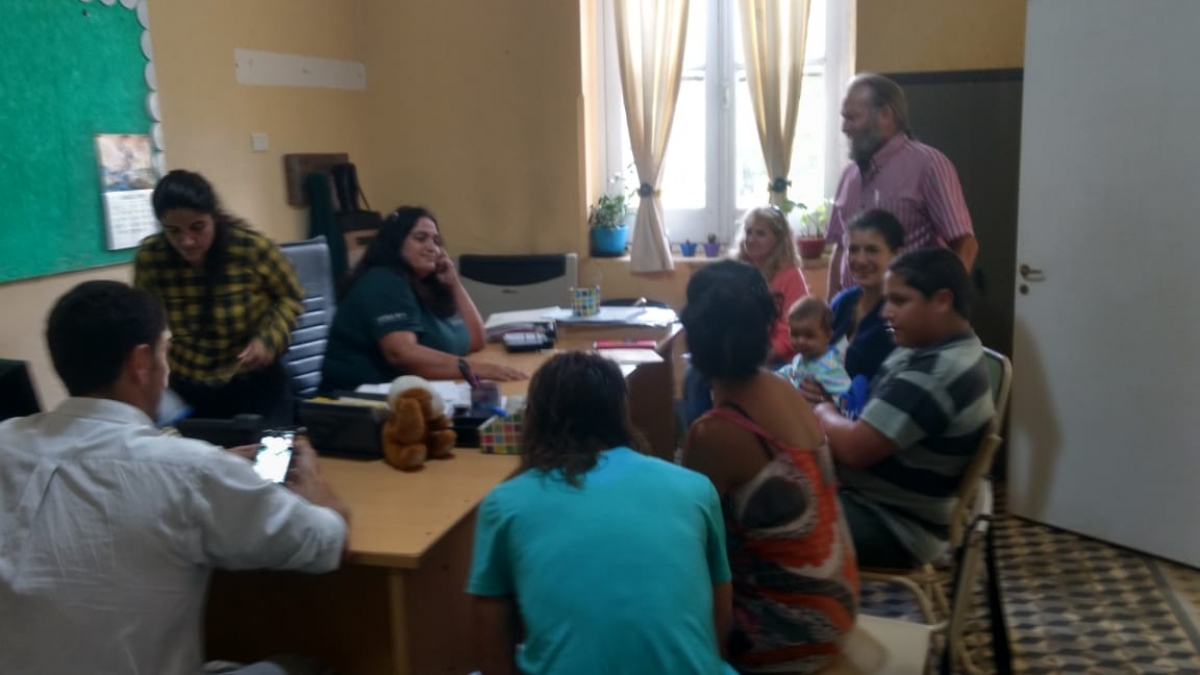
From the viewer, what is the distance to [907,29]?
3984 millimetres

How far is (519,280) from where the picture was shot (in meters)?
4.71

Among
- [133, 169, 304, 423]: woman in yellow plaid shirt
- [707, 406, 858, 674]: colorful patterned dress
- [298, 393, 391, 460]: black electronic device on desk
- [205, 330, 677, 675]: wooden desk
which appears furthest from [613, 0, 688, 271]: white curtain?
[707, 406, 858, 674]: colorful patterned dress

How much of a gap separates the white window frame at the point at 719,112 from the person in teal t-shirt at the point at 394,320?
7.19ft

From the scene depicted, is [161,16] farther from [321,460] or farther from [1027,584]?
[1027,584]

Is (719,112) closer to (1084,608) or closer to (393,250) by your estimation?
(393,250)

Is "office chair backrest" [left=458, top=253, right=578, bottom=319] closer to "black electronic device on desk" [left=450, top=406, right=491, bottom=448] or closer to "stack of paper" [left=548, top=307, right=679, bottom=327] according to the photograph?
"stack of paper" [left=548, top=307, right=679, bottom=327]

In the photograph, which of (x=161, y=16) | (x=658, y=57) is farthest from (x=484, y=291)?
(x=161, y=16)

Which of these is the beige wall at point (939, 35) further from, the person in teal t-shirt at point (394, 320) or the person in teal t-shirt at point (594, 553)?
the person in teal t-shirt at point (594, 553)

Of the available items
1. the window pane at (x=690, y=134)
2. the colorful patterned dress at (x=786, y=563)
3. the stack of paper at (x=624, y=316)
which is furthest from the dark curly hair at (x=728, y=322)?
the window pane at (x=690, y=134)

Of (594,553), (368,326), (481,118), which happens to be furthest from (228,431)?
(481,118)

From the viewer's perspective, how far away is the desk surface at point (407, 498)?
65.1 inches

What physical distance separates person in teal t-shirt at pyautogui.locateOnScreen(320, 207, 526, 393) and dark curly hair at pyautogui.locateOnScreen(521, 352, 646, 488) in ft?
4.11

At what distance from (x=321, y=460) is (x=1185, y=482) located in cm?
265

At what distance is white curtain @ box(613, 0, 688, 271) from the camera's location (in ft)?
14.8
